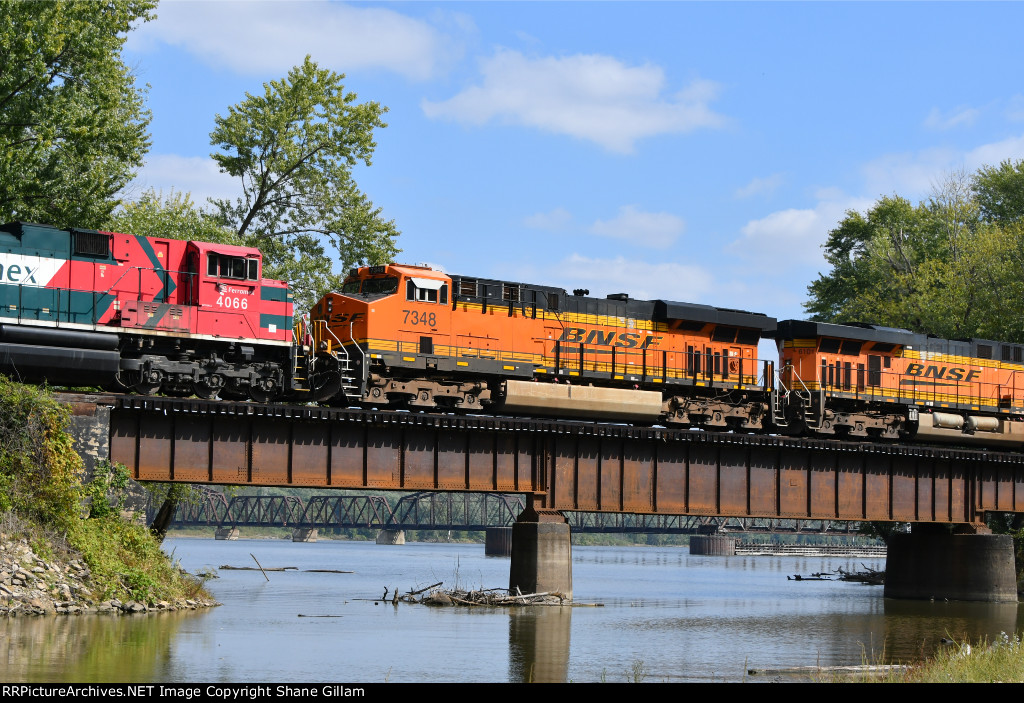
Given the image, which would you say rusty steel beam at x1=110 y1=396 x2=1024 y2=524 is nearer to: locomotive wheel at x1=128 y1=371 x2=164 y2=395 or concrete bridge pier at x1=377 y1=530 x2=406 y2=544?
locomotive wheel at x1=128 y1=371 x2=164 y2=395

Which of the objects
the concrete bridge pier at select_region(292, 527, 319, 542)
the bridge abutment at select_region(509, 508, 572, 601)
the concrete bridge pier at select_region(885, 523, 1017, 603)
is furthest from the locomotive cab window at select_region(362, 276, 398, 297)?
the concrete bridge pier at select_region(292, 527, 319, 542)

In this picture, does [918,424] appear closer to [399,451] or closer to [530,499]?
[530,499]

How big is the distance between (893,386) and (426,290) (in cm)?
1959

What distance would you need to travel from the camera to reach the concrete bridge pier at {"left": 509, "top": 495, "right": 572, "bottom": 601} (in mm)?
34812

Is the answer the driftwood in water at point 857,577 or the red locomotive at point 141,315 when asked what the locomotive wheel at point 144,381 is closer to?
the red locomotive at point 141,315

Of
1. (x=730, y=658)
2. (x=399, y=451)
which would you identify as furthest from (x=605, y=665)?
(x=399, y=451)

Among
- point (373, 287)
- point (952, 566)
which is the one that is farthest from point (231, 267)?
point (952, 566)

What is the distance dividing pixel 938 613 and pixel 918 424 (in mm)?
7195

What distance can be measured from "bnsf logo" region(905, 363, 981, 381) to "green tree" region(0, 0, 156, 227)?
30059 millimetres

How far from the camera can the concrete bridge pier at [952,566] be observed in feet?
146

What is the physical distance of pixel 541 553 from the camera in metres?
34.8

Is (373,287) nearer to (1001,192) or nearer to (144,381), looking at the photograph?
(144,381)

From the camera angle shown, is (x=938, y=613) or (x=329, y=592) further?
(x=329, y=592)

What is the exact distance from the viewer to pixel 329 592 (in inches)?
1775
